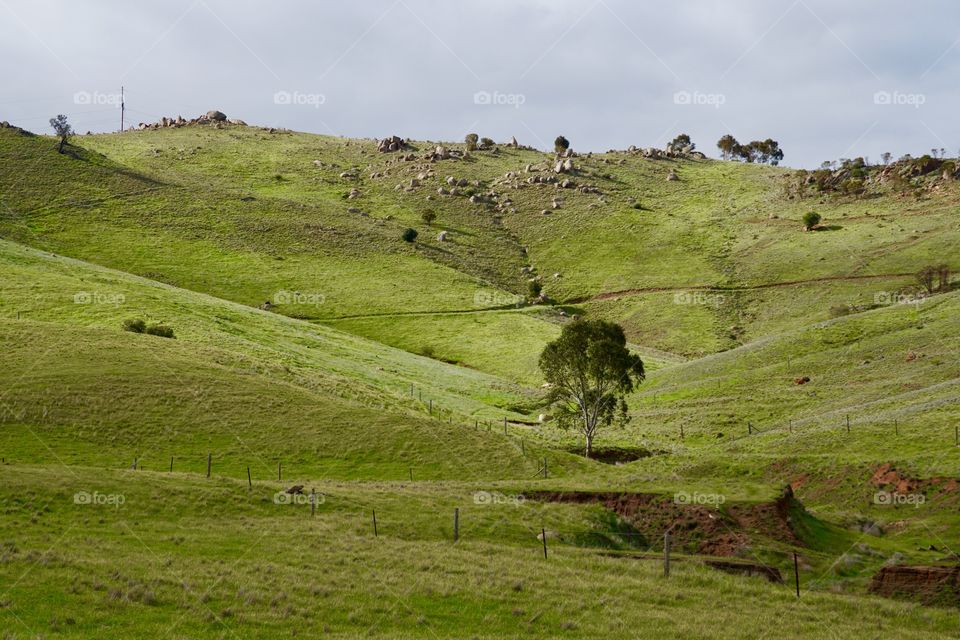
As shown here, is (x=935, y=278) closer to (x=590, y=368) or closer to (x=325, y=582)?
(x=590, y=368)

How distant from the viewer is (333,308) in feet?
408

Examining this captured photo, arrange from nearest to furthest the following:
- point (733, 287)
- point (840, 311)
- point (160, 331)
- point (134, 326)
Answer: point (134, 326)
point (160, 331)
point (840, 311)
point (733, 287)

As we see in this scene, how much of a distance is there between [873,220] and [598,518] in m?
135

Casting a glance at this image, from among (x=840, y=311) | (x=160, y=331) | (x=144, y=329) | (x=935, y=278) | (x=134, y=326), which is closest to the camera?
(x=134, y=326)

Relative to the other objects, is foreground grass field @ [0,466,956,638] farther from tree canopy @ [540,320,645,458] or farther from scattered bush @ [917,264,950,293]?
scattered bush @ [917,264,950,293]

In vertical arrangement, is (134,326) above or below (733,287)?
below

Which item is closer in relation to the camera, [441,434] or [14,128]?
[441,434]

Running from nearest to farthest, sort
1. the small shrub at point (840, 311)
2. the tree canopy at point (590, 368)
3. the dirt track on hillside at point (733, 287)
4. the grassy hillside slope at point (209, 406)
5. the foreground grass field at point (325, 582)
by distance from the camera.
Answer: the foreground grass field at point (325, 582), the grassy hillside slope at point (209, 406), the tree canopy at point (590, 368), the small shrub at point (840, 311), the dirt track on hillside at point (733, 287)

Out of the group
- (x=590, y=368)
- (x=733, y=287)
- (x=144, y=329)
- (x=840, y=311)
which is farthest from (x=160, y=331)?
(x=733, y=287)

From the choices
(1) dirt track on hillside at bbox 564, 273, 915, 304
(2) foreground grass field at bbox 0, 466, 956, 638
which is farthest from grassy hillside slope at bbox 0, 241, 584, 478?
(1) dirt track on hillside at bbox 564, 273, 915, 304

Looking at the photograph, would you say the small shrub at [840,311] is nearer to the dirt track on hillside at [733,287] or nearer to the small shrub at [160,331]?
the dirt track on hillside at [733,287]

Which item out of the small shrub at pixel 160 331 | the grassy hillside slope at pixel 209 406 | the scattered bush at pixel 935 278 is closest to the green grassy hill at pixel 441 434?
the grassy hillside slope at pixel 209 406

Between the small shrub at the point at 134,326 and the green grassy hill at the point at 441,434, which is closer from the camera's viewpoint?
the green grassy hill at the point at 441,434

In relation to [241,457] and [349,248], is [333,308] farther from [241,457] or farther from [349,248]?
[241,457]
